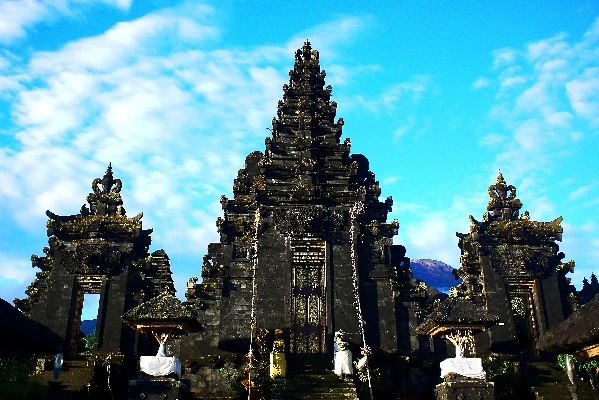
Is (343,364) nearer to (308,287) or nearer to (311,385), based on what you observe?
(311,385)

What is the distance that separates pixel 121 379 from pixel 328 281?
868 cm

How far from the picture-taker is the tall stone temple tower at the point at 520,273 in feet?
74.4

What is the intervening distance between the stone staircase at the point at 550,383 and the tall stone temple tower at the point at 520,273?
4.64 feet

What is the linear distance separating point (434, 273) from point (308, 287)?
225ft

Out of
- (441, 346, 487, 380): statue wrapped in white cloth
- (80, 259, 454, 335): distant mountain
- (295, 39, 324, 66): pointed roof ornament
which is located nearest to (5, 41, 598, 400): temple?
(441, 346, 487, 380): statue wrapped in white cloth

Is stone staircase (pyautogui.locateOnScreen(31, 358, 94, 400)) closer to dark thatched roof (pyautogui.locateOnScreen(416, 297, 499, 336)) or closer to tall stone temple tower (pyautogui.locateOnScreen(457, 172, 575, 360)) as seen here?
dark thatched roof (pyautogui.locateOnScreen(416, 297, 499, 336))

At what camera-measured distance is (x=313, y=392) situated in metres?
16.6

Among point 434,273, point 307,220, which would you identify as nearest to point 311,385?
point 307,220

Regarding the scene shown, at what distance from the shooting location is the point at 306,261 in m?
22.6

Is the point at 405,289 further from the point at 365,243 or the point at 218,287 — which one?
the point at 218,287

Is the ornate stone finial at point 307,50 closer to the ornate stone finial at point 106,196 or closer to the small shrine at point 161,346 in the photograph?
the ornate stone finial at point 106,196

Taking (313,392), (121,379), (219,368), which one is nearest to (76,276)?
(121,379)

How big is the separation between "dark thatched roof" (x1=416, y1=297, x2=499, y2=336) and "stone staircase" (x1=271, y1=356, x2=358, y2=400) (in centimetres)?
332

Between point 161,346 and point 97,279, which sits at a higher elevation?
point 97,279
